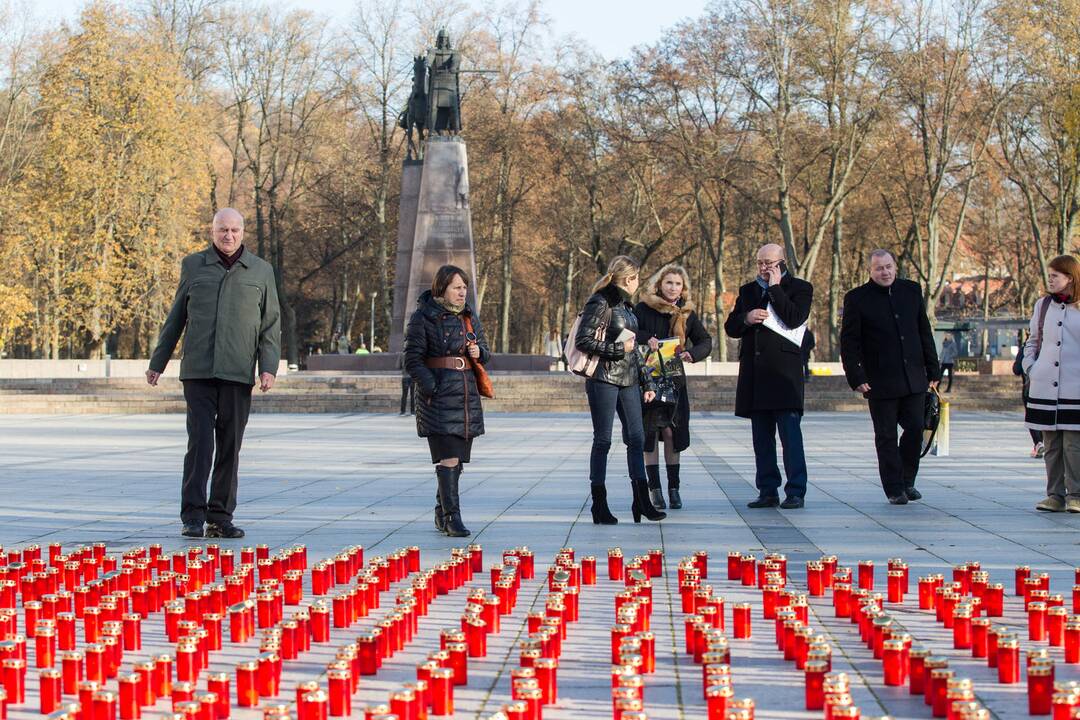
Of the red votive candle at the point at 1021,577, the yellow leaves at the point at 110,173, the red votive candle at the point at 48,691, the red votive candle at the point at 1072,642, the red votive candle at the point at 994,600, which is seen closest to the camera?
the red votive candle at the point at 48,691

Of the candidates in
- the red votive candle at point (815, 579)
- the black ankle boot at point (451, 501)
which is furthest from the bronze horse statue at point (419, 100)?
the red votive candle at point (815, 579)

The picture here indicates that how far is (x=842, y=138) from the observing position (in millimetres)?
42875

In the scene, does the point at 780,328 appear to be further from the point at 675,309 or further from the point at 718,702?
the point at 718,702

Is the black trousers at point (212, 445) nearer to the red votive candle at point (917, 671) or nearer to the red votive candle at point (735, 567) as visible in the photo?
the red votive candle at point (735, 567)

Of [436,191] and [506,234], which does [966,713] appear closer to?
[436,191]

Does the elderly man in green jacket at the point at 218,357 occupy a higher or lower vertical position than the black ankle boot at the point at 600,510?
higher

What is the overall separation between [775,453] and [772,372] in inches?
23.8

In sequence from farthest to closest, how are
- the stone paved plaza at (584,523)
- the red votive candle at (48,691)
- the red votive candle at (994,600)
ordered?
the red votive candle at (994,600) → the stone paved plaza at (584,523) → the red votive candle at (48,691)

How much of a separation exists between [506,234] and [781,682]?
1958 inches

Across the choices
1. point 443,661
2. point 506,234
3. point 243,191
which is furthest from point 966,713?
point 243,191

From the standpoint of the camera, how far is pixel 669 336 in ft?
33.9

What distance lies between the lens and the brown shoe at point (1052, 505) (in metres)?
10.1

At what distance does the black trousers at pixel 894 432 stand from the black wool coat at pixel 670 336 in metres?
1.42

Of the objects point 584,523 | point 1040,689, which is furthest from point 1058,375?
point 1040,689
